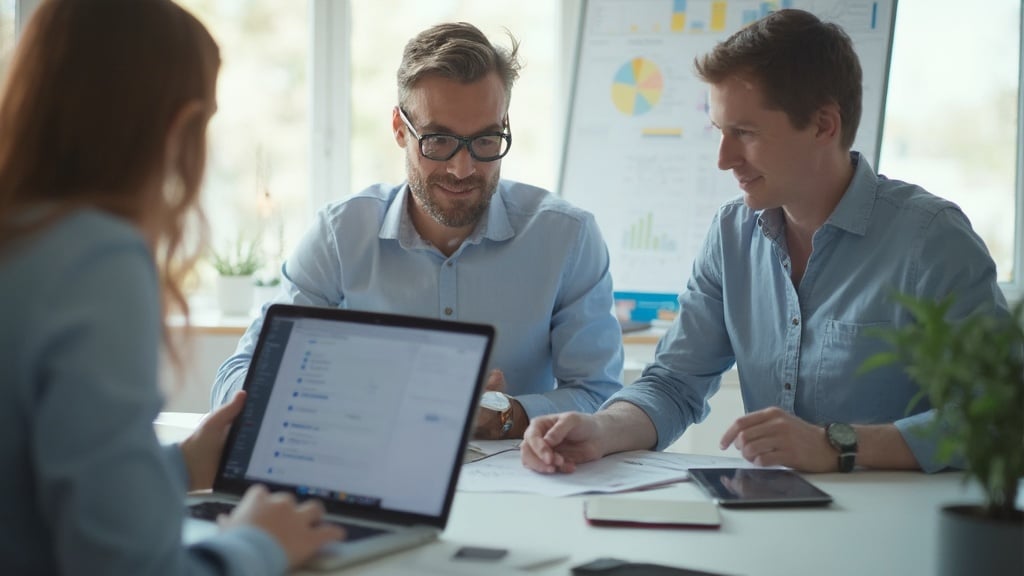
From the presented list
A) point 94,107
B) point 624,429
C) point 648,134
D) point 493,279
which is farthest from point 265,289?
point 94,107

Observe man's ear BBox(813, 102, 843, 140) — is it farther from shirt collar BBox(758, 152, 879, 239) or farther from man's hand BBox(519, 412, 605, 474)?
man's hand BBox(519, 412, 605, 474)

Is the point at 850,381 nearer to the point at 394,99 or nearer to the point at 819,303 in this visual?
the point at 819,303

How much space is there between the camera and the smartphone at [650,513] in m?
1.28

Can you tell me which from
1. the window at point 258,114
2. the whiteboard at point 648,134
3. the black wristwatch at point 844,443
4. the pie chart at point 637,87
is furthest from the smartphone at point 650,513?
the window at point 258,114

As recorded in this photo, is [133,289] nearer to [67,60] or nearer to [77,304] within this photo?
[77,304]

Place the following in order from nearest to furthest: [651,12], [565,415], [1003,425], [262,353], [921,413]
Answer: [1003,425] → [262,353] → [565,415] → [921,413] → [651,12]

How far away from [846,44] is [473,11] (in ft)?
7.12

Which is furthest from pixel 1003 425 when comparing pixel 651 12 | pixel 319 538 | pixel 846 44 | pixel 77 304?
pixel 651 12

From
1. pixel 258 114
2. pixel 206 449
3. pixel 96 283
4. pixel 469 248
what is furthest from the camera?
pixel 258 114

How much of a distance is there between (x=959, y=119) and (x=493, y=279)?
2281mm

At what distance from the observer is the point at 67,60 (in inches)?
36.0

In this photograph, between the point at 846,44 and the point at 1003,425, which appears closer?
the point at 1003,425

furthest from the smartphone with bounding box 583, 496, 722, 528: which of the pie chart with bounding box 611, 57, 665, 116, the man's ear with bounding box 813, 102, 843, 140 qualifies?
the pie chart with bounding box 611, 57, 665, 116

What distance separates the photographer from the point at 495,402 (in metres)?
1.82
